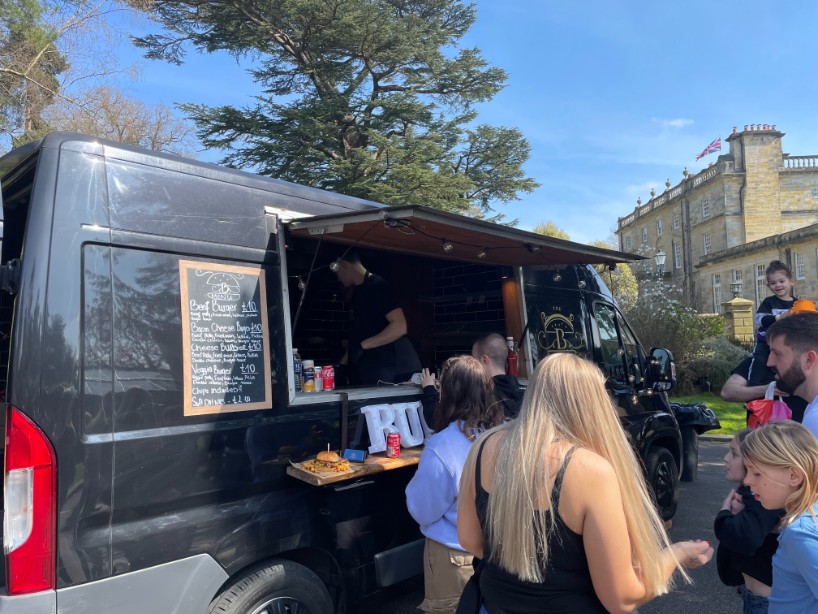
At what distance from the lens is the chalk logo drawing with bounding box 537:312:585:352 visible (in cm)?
483

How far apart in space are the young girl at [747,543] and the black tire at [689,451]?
4.39m

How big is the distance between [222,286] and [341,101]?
15.6 metres

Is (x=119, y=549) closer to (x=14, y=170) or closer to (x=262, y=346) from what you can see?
(x=262, y=346)

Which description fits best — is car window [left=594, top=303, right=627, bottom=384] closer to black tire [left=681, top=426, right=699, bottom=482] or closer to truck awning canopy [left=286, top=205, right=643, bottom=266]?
truck awning canopy [left=286, top=205, right=643, bottom=266]

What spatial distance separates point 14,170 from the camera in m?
2.53

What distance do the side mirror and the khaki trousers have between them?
130 inches

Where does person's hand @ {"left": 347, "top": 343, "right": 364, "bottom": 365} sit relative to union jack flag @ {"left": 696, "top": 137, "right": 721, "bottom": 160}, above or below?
below

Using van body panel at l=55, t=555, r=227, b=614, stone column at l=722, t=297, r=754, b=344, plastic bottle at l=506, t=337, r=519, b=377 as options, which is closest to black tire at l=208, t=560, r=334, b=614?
van body panel at l=55, t=555, r=227, b=614

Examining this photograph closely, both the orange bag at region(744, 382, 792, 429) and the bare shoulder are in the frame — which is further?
the orange bag at region(744, 382, 792, 429)

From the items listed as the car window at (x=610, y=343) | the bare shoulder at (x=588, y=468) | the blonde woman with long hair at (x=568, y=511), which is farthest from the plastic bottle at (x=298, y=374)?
the car window at (x=610, y=343)

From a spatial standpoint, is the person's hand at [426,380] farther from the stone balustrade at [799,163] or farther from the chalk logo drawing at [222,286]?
the stone balustrade at [799,163]

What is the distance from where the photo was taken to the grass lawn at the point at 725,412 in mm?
10641

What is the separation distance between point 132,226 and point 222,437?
3.16 feet

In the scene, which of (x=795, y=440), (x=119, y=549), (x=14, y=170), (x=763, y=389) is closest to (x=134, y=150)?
(x=14, y=170)
